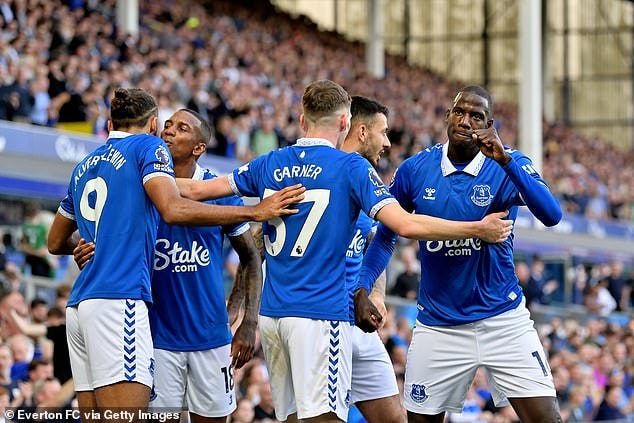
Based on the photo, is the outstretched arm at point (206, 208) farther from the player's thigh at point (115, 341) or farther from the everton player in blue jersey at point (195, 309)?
the everton player in blue jersey at point (195, 309)

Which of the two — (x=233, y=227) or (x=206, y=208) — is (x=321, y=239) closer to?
(x=206, y=208)

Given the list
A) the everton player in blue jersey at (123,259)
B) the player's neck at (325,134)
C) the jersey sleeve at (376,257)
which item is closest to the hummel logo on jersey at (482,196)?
the jersey sleeve at (376,257)

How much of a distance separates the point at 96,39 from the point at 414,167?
11.1 metres

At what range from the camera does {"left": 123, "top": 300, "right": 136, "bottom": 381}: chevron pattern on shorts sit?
620 centimetres

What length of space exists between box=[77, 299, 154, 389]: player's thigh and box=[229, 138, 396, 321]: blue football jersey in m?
0.68

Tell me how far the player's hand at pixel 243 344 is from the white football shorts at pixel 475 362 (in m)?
0.98

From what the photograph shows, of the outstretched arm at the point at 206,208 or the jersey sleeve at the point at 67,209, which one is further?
the jersey sleeve at the point at 67,209

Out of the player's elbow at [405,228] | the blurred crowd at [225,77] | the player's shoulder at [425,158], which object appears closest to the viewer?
the player's elbow at [405,228]

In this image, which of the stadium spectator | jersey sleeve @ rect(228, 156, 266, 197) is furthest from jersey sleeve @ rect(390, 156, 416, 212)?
the stadium spectator

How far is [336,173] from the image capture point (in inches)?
249

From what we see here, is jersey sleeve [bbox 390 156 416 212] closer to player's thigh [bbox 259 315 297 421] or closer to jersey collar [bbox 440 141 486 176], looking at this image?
jersey collar [bbox 440 141 486 176]

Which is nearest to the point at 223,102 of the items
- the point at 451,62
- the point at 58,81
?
the point at 58,81

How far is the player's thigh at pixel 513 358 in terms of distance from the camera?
705 cm

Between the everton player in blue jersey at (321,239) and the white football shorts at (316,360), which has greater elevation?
the everton player in blue jersey at (321,239)
